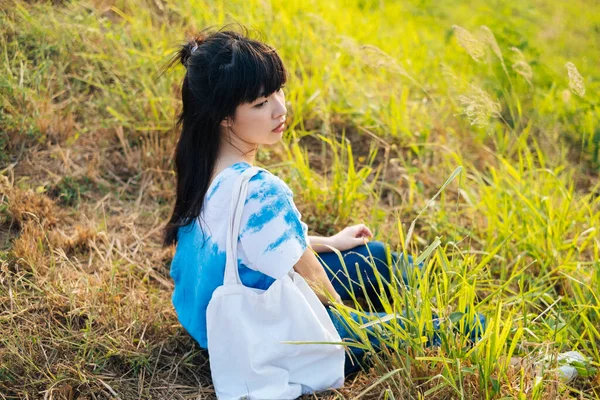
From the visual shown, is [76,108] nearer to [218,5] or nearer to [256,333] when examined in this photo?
[218,5]

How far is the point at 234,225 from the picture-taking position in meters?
1.85

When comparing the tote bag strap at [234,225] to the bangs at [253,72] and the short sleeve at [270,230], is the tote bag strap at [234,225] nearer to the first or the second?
the short sleeve at [270,230]

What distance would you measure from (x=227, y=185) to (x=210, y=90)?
0.97 feet

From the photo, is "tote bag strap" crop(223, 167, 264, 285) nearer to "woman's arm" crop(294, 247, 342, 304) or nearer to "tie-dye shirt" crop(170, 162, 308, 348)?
"tie-dye shirt" crop(170, 162, 308, 348)

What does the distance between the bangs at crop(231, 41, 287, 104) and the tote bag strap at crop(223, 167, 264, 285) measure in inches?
10.7

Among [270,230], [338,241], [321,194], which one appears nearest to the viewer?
[270,230]

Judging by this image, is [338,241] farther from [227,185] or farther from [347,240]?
[227,185]

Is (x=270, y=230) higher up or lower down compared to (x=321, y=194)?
higher up

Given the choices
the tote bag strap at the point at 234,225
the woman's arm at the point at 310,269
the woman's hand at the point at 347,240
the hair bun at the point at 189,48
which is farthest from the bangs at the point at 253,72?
the woman's hand at the point at 347,240

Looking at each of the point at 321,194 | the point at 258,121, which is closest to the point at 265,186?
the point at 258,121

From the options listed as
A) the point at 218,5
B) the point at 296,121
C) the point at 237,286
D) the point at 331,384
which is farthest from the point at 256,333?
the point at 218,5

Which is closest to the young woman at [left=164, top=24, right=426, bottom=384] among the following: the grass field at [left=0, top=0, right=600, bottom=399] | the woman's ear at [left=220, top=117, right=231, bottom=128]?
the woman's ear at [left=220, top=117, right=231, bottom=128]

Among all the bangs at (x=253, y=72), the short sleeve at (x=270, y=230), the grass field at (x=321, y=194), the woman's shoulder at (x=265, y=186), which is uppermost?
the bangs at (x=253, y=72)

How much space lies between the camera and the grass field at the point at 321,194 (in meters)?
1.99
